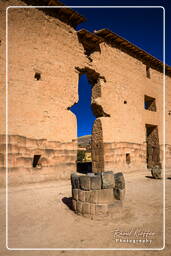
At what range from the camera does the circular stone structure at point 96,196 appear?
405cm

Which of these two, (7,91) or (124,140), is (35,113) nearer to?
(7,91)

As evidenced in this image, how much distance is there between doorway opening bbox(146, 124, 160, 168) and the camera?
1311 cm

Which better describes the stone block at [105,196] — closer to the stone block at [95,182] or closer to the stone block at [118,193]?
the stone block at [95,182]

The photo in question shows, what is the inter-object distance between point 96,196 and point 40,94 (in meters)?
5.04

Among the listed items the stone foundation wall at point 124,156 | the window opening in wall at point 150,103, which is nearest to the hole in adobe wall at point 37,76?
the stone foundation wall at point 124,156

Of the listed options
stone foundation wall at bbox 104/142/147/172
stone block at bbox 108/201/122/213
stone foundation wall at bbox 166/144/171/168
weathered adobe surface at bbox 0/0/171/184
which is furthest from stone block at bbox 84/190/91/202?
stone foundation wall at bbox 166/144/171/168

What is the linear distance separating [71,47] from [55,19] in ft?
4.33

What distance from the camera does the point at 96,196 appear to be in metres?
4.08

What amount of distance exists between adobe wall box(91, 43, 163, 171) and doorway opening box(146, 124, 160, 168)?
1.14ft

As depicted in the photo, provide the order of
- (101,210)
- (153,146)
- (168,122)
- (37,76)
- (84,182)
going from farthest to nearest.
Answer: (168,122), (153,146), (37,76), (84,182), (101,210)

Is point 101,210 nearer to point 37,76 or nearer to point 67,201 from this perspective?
point 67,201

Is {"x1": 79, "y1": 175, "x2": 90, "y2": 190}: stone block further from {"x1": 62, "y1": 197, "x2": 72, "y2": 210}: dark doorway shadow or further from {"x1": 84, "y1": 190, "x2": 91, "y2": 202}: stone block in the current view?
{"x1": 62, "y1": 197, "x2": 72, "y2": 210}: dark doorway shadow

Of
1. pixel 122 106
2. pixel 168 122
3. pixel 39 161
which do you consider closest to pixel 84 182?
pixel 39 161

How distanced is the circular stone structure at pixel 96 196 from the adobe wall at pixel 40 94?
334 centimetres
